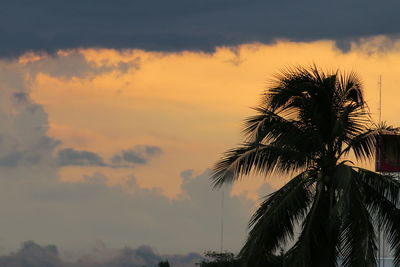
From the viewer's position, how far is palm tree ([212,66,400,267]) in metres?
32.6

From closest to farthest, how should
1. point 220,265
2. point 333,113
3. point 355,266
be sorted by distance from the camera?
point 355,266, point 333,113, point 220,265

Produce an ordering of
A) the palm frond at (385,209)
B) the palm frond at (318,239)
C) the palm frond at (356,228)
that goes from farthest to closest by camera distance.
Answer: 1. the palm frond at (385,209)
2. the palm frond at (318,239)
3. the palm frond at (356,228)

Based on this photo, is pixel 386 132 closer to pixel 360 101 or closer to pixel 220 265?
pixel 360 101

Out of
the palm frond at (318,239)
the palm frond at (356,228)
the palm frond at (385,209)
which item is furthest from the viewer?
the palm frond at (385,209)

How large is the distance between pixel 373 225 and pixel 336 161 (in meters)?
2.18

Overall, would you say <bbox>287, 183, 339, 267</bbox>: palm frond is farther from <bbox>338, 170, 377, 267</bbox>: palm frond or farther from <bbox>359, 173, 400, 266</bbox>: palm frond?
<bbox>359, 173, 400, 266</bbox>: palm frond

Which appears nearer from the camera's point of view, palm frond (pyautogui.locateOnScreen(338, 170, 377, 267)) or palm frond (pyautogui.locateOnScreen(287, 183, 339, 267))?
palm frond (pyautogui.locateOnScreen(338, 170, 377, 267))

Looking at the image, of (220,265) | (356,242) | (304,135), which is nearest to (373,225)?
(356,242)

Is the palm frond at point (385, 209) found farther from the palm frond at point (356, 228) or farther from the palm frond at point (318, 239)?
the palm frond at point (318, 239)

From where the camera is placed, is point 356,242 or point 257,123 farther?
point 257,123

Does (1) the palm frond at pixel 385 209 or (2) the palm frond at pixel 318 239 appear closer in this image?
(2) the palm frond at pixel 318 239

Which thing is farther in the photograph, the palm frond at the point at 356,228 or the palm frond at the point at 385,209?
the palm frond at the point at 385,209

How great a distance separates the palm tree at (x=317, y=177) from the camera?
1284 inches

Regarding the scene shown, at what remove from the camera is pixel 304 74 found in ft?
114
